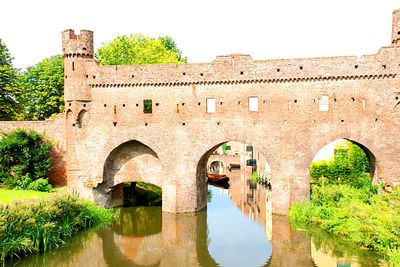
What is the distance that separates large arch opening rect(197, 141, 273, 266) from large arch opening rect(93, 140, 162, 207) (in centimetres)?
254

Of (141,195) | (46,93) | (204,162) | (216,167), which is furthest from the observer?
(216,167)

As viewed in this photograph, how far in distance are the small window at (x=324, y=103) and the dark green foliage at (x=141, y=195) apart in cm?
1082

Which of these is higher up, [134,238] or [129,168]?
[129,168]

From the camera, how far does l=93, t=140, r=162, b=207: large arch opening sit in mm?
20625

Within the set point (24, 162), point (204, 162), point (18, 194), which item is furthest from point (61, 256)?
point (204, 162)

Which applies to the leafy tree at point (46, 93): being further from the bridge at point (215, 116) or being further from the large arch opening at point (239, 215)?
the large arch opening at point (239, 215)

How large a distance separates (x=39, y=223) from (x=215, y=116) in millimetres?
9464

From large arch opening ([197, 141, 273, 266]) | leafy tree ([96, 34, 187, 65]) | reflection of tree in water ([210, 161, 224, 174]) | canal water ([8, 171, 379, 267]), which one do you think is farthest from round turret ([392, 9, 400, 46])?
reflection of tree in water ([210, 161, 224, 174])

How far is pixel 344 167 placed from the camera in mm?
21406

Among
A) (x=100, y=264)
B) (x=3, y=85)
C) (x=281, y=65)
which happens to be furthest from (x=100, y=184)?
(x=3, y=85)

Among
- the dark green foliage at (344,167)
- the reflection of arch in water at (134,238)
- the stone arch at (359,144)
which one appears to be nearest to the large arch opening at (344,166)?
the dark green foliage at (344,167)

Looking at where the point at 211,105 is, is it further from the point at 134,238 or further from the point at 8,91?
→ the point at 8,91

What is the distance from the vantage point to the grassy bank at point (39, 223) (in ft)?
41.8

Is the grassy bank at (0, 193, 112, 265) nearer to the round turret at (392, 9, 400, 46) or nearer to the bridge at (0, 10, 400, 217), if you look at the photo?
the bridge at (0, 10, 400, 217)
